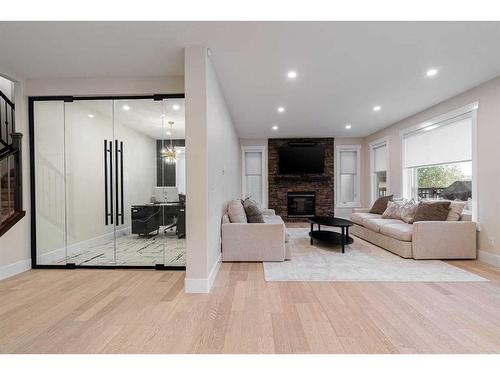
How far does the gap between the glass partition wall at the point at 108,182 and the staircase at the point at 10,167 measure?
0.18 meters

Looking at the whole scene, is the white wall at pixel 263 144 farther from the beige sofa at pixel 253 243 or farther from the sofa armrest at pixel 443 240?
the sofa armrest at pixel 443 240

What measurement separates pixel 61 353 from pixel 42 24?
9.11 ft

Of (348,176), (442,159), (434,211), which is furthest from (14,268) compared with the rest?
(348,176)

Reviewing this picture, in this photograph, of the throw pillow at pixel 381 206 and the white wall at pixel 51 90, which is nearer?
the white wall at pixel 51 90

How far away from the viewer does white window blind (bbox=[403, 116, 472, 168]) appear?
157 inches

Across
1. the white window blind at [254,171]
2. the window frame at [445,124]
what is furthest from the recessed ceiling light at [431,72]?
the white window blind at [254,171]

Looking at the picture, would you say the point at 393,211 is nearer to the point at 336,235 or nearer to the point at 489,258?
the point at 336,235

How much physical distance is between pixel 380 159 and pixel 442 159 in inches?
91.8

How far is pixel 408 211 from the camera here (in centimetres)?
460

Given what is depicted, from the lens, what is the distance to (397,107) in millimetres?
4660

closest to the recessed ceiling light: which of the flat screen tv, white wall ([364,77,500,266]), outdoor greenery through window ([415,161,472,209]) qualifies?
white wall ([364,77,500,266])

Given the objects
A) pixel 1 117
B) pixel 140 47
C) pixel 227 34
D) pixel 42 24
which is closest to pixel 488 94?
pixel 227 34

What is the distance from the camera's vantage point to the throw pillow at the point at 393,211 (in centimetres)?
495

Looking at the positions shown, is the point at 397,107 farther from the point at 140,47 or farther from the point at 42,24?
the point at 42,24
